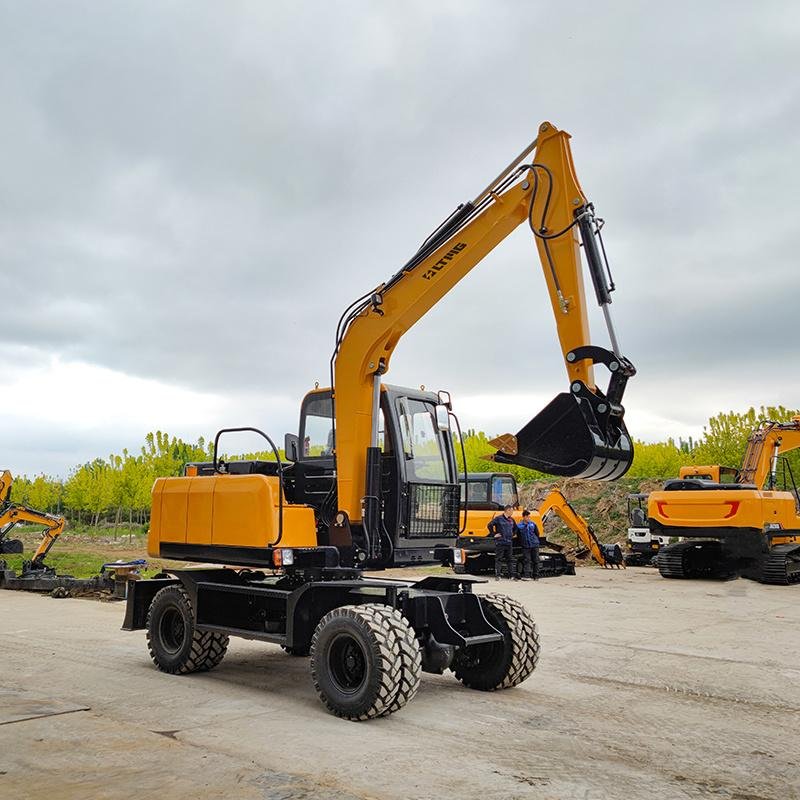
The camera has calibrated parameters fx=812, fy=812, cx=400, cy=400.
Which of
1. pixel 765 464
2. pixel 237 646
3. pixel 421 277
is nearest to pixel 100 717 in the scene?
pixel 237 646

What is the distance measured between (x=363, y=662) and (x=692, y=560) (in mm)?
→ 16389

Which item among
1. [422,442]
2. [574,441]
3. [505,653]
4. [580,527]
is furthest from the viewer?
[580,527]

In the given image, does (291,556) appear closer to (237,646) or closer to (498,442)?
(498,442)

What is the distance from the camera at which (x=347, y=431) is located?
8.47 metres

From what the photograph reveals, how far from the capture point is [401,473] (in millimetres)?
8219

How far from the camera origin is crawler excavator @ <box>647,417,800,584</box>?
19266 mm

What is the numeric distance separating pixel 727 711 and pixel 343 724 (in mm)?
3429

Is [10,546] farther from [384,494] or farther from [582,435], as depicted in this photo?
[582,435]

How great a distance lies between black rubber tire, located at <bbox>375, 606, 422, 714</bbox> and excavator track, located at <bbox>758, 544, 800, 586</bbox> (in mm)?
15159

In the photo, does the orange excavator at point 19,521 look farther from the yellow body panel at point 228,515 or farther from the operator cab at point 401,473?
the operator cab at point 401,473

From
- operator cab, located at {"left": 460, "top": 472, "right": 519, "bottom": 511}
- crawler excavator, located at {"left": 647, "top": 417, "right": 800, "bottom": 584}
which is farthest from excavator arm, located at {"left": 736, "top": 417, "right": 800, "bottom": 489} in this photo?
operator cab, located at {"left": 460, "top": 472, "right": 519, "bottom": 511}

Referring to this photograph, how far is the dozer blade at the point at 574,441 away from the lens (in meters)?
7.07

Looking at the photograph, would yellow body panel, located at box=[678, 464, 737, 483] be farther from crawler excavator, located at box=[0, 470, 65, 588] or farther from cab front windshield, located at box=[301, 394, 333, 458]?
cab front windshield, located at box=[301, 394, 333, 458]

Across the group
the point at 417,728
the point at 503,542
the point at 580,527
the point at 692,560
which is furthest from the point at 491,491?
the point at 417,728
